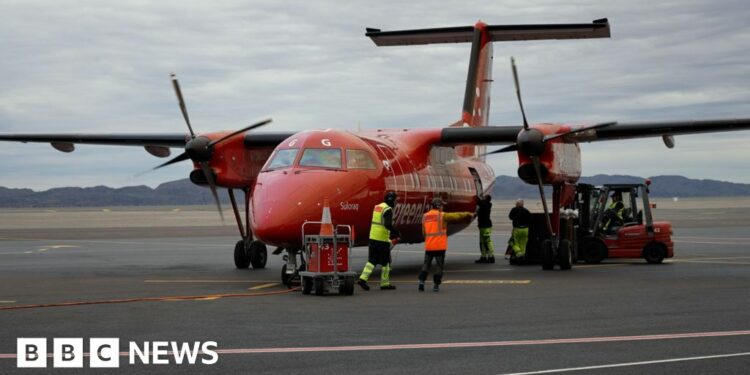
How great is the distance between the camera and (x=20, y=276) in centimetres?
2145

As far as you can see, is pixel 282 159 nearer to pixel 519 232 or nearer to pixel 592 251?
pixel 519 232

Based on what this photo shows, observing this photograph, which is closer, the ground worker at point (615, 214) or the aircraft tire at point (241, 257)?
the aircraft tire at point (241, 257)

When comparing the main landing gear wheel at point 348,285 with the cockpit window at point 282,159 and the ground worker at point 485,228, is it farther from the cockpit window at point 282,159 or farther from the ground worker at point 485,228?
the ground worker at point 485,228

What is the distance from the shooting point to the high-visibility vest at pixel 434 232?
1741 cm

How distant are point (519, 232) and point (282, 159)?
7.95 metres

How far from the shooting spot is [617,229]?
25.8 meters

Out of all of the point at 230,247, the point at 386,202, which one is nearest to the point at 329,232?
the point at 386,202

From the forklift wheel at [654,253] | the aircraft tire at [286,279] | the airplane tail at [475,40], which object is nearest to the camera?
the aircraft tire at [286,279]

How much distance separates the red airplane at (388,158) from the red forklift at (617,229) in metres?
1.48

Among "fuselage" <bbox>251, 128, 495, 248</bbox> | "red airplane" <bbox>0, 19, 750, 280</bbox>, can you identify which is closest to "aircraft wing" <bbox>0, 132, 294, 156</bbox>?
"red airplane" <bbox>0, 19, 750, 280</bbox>

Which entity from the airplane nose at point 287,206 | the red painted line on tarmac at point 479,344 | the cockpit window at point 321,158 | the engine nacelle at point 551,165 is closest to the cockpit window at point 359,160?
the cockpit window at point 321,158

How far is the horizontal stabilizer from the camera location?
84.9 feet

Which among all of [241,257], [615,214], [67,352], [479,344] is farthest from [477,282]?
[67,352]

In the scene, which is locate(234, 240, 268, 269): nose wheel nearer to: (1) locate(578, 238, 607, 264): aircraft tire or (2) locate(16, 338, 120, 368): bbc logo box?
(1) locate(578, 238, 607, 264): aircraft tire
